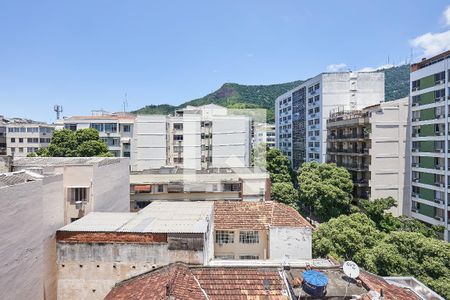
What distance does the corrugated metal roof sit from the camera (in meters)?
12.6

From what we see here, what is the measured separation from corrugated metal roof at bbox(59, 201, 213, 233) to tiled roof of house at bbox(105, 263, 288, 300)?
1702 mm

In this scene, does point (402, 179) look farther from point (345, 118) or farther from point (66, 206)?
point (66, 206)

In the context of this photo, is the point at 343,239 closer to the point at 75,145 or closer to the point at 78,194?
the point at 78,194

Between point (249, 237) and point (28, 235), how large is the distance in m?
12.5

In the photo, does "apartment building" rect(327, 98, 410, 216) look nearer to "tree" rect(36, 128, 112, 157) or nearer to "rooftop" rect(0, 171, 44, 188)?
"tree" rect(36, 128, 112, 157)

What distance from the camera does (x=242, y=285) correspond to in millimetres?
11352

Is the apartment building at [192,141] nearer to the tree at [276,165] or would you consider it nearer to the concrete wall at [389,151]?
the tree at [276,165]

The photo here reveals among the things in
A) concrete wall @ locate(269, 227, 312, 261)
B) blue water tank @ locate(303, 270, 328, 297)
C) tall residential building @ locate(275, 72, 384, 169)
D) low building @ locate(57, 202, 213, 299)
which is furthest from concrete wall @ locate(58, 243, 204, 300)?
tall residential building @ locate(275, 72, 384, 169)

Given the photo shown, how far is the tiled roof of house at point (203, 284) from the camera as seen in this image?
10500 mm

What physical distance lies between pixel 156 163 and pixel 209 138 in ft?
29.6

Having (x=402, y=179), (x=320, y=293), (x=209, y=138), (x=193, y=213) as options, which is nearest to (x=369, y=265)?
(x=320, y=293)

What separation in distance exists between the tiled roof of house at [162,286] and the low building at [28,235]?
2732mm

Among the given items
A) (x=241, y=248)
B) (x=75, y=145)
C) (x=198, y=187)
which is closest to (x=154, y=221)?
(x=241, y=248)

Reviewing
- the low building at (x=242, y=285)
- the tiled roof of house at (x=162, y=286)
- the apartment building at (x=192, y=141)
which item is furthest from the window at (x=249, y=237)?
the apartment building at (x=192, y=141)
